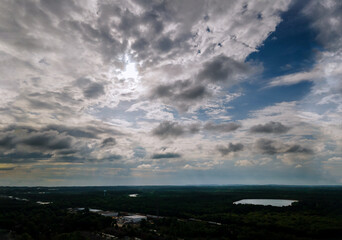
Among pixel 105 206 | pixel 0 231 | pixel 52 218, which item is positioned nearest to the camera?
Result: pixel 0 231

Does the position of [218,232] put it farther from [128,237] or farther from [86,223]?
[86,223]

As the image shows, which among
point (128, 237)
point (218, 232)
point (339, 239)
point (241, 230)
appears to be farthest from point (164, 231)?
point (339, 239)

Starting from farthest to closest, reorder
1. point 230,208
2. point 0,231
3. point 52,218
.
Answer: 1. point 230,208
2. point 52,218
3. point 0,231

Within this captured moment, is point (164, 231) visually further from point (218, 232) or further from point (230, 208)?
point (230, 208)

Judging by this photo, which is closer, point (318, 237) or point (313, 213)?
point (318, 237)

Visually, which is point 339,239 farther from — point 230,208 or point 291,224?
point 230,208

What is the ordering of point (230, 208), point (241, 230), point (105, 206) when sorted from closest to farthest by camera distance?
point (241, 230), point (230, 208), point (105, 206)

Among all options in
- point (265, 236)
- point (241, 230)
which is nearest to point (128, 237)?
point (241, 230)

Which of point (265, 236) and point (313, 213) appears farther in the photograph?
point (313, 213)

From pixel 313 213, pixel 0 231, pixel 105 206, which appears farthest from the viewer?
pixel 105 206
